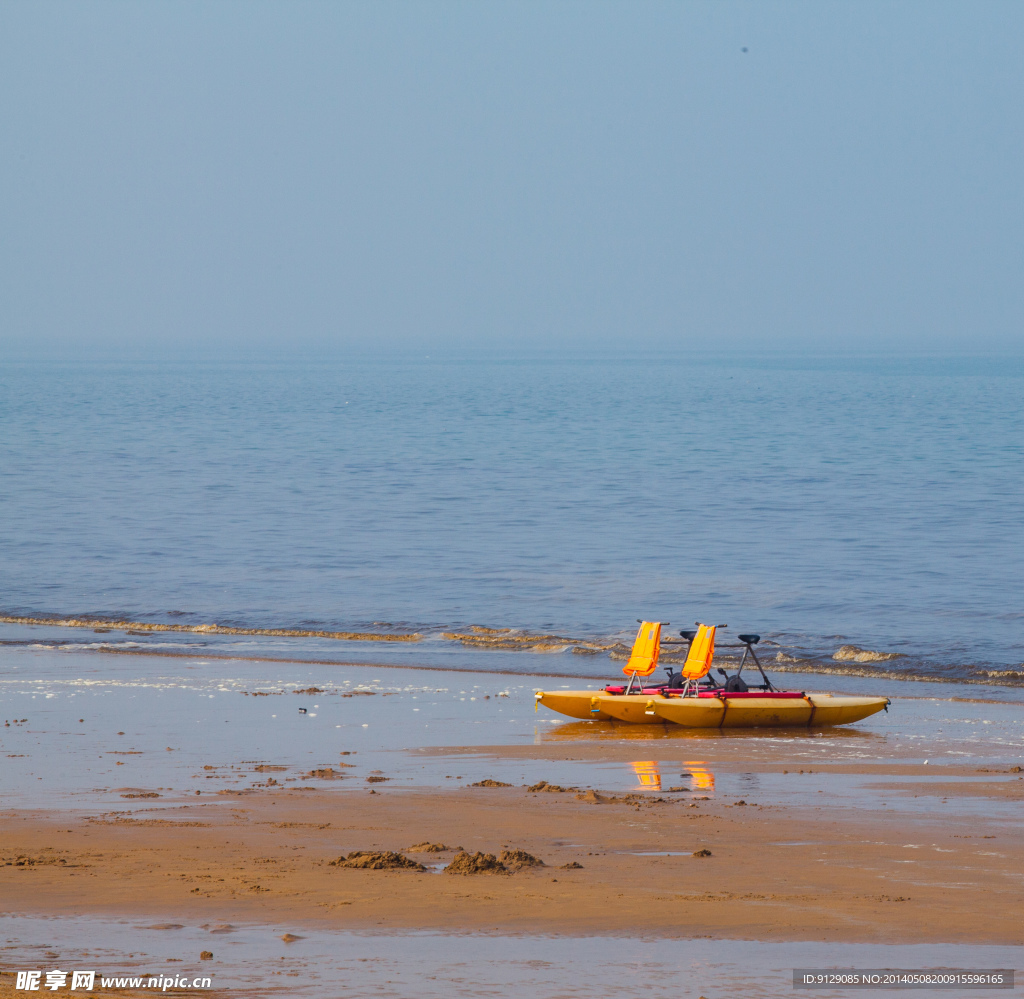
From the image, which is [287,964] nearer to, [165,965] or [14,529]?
[165,965]

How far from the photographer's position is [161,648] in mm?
22078

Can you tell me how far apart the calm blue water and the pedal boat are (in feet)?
19.5

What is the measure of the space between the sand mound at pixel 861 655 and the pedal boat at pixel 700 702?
220 inches

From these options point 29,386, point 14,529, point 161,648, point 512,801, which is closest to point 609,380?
point 29,386

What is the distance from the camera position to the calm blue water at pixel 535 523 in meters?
25.6

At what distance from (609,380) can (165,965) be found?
153 meters

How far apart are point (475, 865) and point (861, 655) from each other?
45.3 ft

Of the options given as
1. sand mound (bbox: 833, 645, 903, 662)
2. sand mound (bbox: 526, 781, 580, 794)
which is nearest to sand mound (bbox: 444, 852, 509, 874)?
sand mound (bbox: 526, 781, 580, 794)

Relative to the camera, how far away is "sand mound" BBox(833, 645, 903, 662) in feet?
69.8

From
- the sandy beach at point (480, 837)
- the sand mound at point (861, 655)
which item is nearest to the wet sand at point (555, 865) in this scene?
the sandy beach at point (480, 837)

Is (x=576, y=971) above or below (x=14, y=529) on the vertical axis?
above

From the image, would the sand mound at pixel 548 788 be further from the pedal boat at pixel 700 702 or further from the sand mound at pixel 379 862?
the pedal boat at pixel 700 702

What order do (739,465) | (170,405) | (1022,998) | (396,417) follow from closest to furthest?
(1022,998)
(739,465)
(396,417)
(170,405)

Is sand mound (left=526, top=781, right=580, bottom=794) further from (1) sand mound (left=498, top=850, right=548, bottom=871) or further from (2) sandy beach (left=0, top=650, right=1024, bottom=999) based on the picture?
(1) sand mound (left=498, top=850, right=548, bottom=871)
